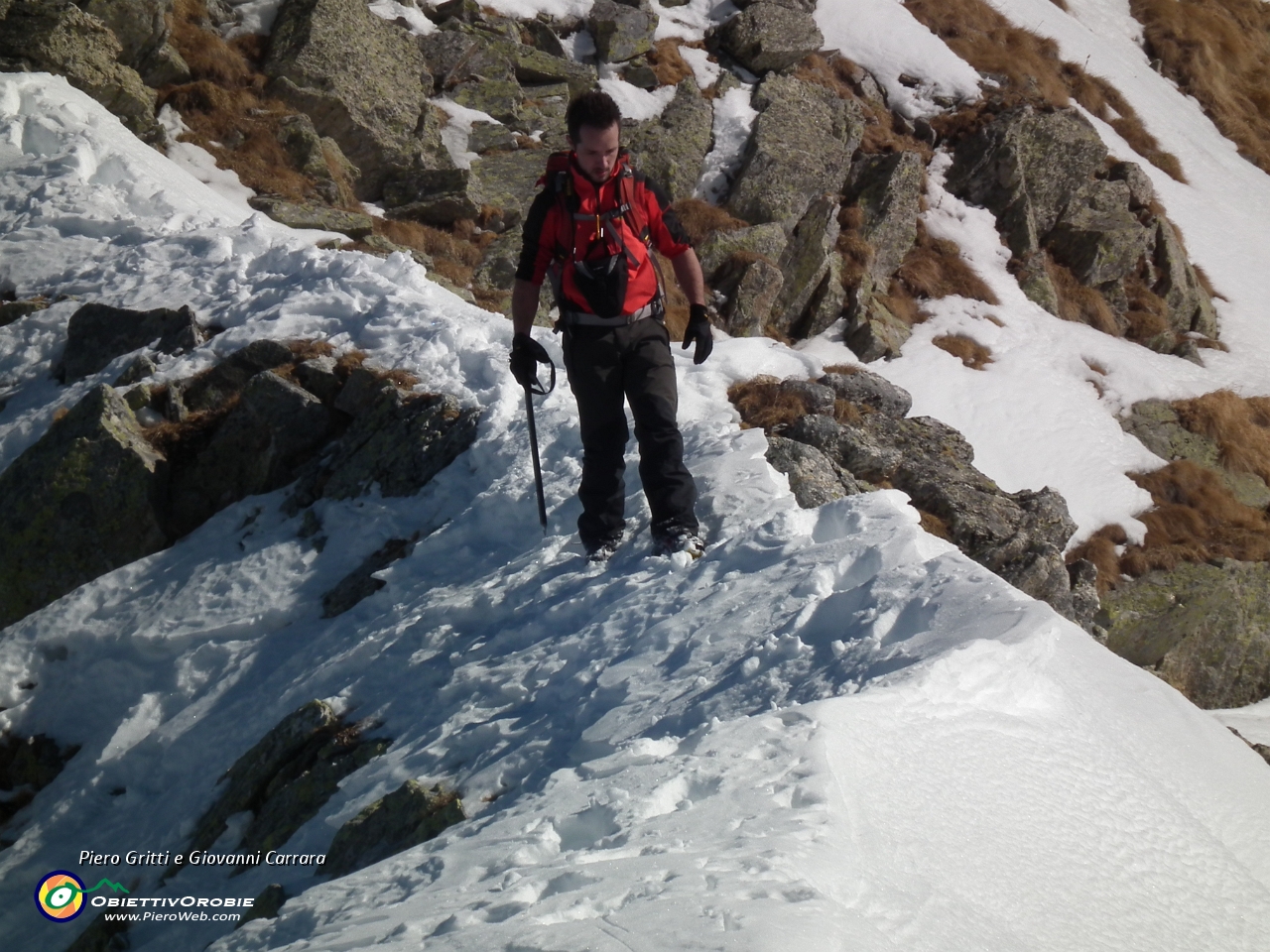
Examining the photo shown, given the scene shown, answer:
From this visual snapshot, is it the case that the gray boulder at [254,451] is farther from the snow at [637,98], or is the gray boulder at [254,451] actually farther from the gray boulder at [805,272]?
the snow at [637,98]

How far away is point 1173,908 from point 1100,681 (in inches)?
69.0

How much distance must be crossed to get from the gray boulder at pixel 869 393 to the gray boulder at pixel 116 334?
6.34 m

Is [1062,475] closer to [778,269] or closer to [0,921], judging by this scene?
[778,269]

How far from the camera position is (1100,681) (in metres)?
5.29

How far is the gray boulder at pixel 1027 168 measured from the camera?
20.6 m

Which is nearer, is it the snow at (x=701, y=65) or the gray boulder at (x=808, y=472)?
the gray boulder at (x=808, y=472)

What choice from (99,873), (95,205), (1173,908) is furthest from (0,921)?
(95,205)

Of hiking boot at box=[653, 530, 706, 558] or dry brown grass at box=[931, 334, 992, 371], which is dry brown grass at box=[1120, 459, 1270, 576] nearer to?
dry brown grass at box=[931, 334, 992, 371]

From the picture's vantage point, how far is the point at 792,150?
1872 centimetres

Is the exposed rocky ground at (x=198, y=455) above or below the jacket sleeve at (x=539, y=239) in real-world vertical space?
below

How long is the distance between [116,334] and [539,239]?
5.84 meters

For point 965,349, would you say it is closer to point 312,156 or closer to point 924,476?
point 924,476

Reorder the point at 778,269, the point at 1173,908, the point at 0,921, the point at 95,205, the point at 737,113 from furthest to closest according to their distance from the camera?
the point at 737,113 → the point at 778,269 → the point at 95,205 → the point at 0,921 → the point at 1173,908

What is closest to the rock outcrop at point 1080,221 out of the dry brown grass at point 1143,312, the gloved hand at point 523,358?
the dry brown grass at point 1143,312
